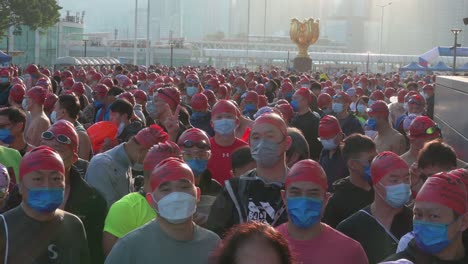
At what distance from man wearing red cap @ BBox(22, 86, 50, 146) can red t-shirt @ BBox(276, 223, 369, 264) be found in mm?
5093

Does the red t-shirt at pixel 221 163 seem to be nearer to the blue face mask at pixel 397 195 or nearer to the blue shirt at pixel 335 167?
the blue shirt at pixel 335 167

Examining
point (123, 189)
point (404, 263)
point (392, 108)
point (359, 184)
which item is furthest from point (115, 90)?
point (404, 263)

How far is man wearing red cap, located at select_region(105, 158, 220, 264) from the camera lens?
484 cm

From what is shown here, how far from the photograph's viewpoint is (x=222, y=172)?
828 cm

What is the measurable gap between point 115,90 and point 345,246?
26.7 ft

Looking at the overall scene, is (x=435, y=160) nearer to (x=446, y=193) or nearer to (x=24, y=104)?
(x=446, y=193)

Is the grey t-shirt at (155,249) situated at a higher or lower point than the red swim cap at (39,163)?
lower

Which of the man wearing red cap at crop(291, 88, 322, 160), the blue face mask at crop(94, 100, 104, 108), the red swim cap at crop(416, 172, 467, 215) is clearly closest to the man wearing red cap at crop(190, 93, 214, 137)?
the man wearing red cap at crop(291, 88, 322, 160)

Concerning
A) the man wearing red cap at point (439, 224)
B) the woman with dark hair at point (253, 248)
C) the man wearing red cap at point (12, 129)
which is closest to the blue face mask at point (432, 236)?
the man wearing red cap at point (439, 224)

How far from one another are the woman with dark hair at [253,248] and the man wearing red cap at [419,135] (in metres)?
5.07

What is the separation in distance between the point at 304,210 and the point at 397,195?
1.03 meters

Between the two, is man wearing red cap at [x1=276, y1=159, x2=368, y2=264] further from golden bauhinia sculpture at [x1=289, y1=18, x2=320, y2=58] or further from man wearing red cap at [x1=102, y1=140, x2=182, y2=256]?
golden bauhinia sculpture at [x1=289, y1=18, x2=320, y2=58]

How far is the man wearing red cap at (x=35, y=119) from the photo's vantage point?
31.4ft

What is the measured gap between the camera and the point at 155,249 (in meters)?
4.84
